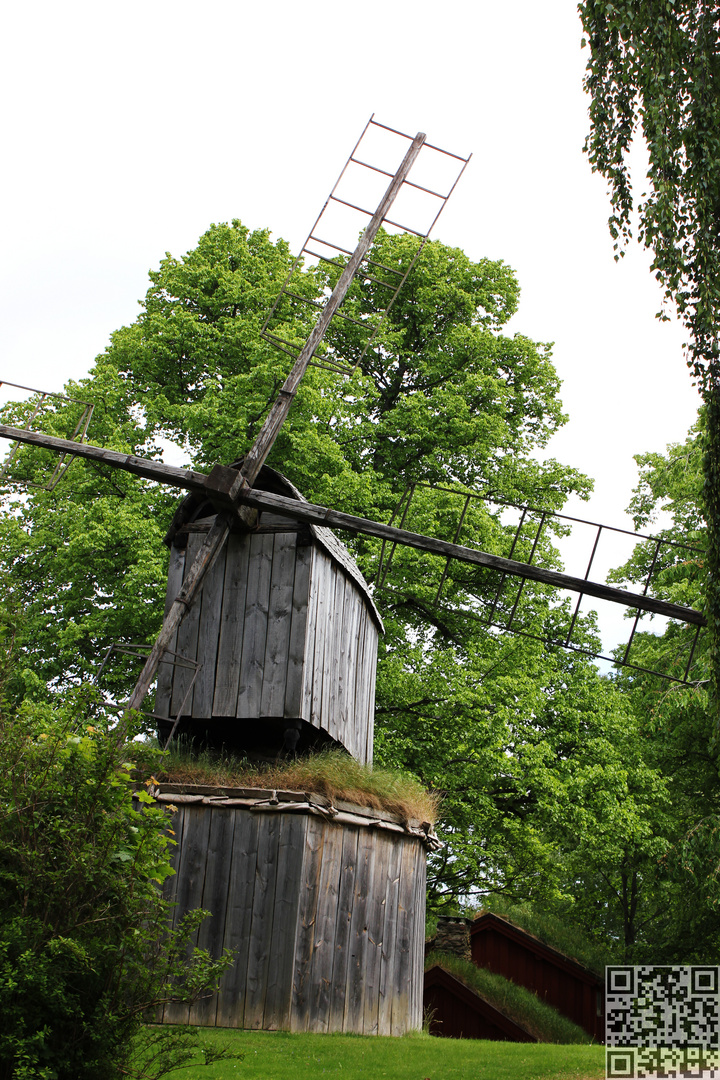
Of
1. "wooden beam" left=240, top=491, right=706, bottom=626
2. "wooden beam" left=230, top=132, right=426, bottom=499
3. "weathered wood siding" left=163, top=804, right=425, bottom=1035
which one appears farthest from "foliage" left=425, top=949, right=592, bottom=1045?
"wooden beam" left=230, top=132, right=426, bottom=499

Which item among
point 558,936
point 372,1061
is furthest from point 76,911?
point 558,936

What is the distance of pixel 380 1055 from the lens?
27.9ft

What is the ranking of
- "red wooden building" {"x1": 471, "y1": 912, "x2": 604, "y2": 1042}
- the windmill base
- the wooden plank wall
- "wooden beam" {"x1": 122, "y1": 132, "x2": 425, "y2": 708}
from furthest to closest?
"red wooden building" {"x1": 471, "y1": 912, "x2": 604, "y2": 1042} → the wooden plank wall → "wooden beam" {"x1": 122, "y1": 132, "x2": 425, "y2": 708} → the windmill base

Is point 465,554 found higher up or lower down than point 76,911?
higher up

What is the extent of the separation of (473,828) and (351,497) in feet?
21.0

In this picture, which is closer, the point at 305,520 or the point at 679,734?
the point at 305,520

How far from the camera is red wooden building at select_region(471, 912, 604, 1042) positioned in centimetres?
1814

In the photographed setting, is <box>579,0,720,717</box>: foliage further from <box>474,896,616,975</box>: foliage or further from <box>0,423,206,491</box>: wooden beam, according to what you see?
<box>474,896,616,975</box>: foliage

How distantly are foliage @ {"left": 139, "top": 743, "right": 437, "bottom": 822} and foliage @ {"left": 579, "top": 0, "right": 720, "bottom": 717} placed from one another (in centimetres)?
420

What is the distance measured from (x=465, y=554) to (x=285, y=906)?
4.40 metres

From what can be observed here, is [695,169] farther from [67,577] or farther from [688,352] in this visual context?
[67,577]

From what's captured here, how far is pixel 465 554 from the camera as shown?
1090 cm

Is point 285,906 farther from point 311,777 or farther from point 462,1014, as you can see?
point 462,1014

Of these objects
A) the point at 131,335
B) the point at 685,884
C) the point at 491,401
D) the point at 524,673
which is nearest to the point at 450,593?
the point at 524,673
